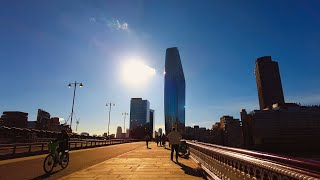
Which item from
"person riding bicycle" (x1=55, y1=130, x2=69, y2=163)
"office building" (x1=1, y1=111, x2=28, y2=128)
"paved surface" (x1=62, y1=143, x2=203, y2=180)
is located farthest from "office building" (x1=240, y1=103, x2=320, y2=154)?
"office building" (x1=1, y1=111, x2=28, y2=128)

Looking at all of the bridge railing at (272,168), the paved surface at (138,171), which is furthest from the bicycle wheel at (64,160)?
the bridge railing at (272,168)

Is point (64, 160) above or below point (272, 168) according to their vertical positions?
below

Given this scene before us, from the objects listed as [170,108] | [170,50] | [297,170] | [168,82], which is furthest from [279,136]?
[297,170]

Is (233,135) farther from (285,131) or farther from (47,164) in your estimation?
(47,164)

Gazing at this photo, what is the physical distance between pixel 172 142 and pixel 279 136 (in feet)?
352

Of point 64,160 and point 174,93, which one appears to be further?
point 174,93

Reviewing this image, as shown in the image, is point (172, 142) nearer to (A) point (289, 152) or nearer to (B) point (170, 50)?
(A) point (289, 152)

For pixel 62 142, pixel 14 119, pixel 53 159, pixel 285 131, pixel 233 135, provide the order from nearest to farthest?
1. pixel 53 159
2. pixel 62 142
3. pixel 285 131
4. pixel 233 135
5. pixel 14 119

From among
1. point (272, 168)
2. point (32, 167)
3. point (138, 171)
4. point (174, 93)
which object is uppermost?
point (174, 93)

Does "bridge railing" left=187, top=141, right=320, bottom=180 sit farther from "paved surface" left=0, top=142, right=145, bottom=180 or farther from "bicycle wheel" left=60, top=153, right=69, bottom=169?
"bicycle wheel" left=60, top=153, right=69, bottom=169

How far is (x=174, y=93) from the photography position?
14775 cm

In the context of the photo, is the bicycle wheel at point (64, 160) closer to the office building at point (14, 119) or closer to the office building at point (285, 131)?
the office building at point (285, 131)

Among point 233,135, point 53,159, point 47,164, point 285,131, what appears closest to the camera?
point 47,164

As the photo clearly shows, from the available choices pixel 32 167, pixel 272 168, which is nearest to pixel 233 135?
pixel 32 167
